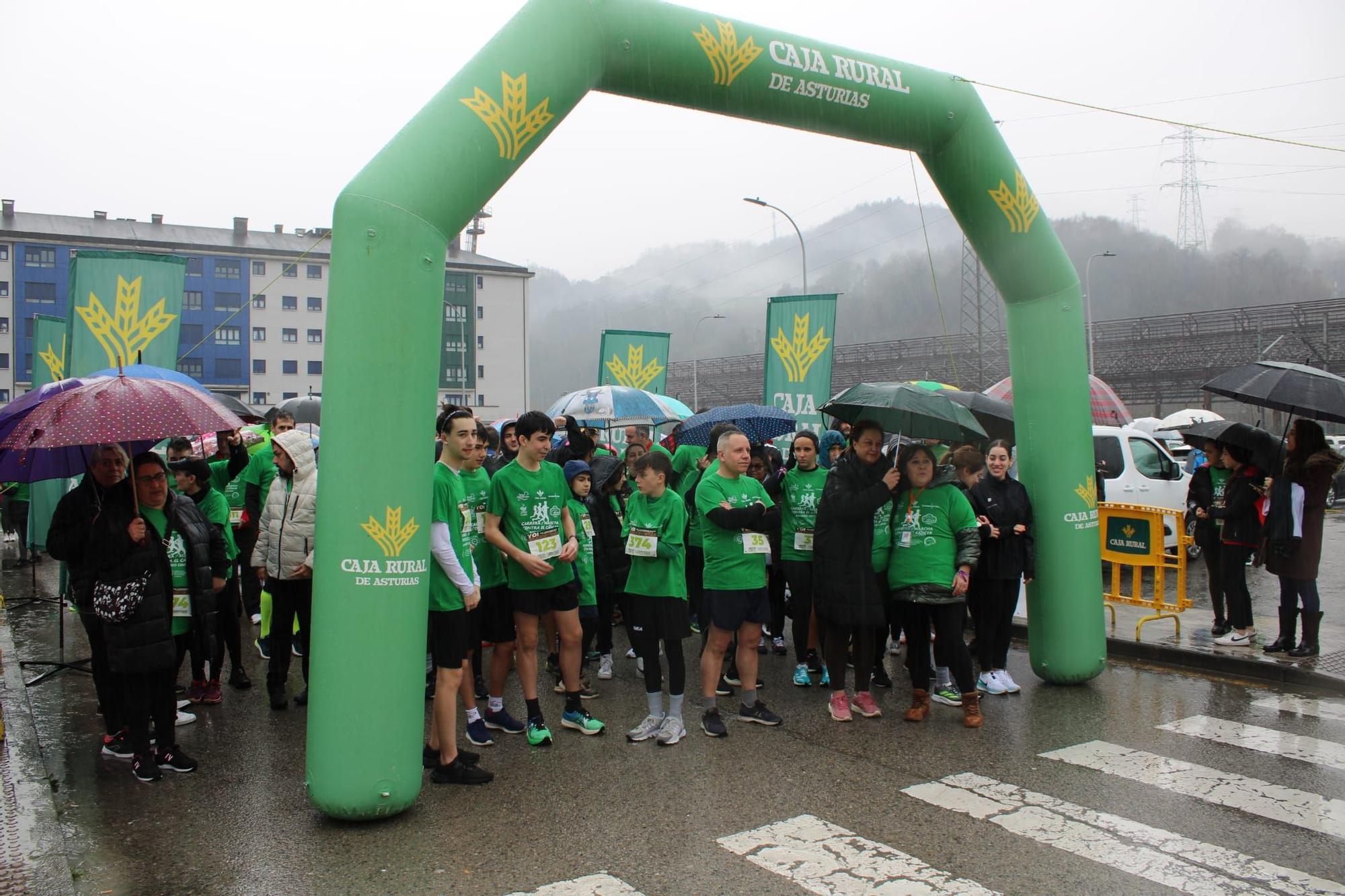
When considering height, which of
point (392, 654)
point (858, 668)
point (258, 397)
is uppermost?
point (258, 397)

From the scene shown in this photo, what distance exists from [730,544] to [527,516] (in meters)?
1.31

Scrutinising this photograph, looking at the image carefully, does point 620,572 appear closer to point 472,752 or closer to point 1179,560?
point 472,752

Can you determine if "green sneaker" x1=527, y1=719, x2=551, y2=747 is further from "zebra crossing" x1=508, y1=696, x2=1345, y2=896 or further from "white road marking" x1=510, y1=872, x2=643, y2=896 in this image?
"white road marking" x1=510, y1=872, x2=643, y2=896

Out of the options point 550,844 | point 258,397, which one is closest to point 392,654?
point 550,844

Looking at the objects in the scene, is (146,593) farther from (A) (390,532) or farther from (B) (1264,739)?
(B) (1264,739)

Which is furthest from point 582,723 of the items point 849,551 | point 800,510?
point 800,510

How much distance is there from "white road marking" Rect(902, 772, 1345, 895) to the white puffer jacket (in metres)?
4.23

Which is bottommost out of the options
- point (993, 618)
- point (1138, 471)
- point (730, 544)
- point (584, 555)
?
point (993, 618)

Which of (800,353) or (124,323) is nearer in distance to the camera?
(124,323)

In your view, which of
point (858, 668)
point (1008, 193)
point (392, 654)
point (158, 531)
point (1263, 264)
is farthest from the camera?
→ point (1263, 264)

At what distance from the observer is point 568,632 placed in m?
6.29

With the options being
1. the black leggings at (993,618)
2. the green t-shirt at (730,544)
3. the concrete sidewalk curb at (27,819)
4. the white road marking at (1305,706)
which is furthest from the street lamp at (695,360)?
the concrete sidewalk curb at (27,819)

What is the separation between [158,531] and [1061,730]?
5632 mm

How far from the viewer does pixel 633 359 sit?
Result: 15.9 metres
